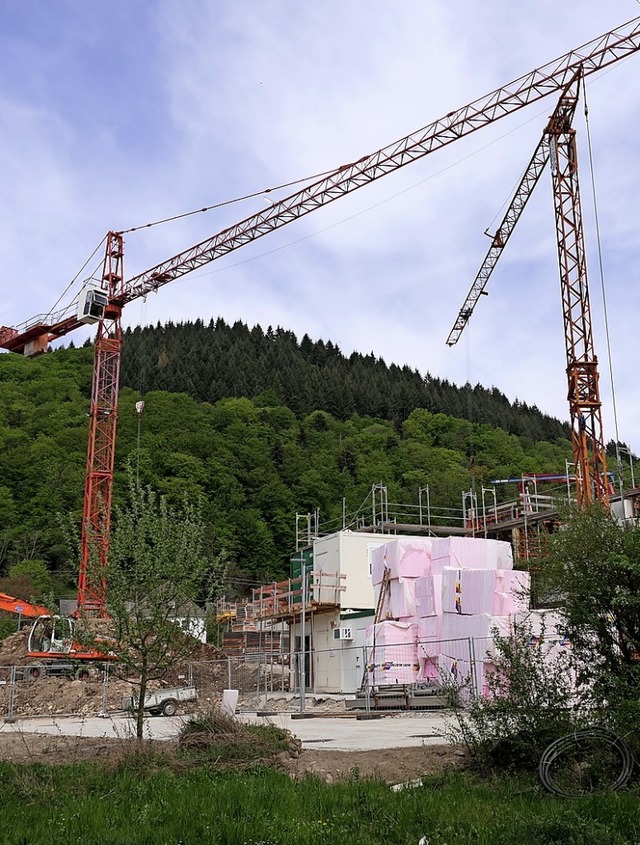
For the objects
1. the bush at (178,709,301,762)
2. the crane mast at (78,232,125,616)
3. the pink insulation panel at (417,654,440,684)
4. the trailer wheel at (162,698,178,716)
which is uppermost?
the crane mast at (78,232,125,616)

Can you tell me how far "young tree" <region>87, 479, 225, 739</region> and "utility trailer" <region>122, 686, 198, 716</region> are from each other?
12619 mm

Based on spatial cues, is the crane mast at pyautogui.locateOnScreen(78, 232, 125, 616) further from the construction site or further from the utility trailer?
the utility trailer

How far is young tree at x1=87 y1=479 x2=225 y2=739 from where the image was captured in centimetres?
1341

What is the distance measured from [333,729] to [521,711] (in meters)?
10.3

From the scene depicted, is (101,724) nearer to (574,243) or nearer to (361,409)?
(574,243)

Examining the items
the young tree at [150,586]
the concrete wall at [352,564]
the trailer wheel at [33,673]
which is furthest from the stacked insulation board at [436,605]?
the trailer wheel at [33,673]

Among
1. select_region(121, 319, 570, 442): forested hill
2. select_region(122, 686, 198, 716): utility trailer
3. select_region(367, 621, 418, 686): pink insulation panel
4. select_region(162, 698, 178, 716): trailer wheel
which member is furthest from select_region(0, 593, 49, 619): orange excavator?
select_region(121, 319, 570, 442): forested hill

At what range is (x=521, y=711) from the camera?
1080cm

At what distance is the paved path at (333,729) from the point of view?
15.4 m

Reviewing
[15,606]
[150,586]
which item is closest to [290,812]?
[150,586]

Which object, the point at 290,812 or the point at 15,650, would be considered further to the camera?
the point at 15,650

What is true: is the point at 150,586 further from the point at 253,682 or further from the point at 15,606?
the point at 15,606

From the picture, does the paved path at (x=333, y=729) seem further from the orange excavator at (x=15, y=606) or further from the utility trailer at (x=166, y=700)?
the orange excavator at (x=15, y=606)

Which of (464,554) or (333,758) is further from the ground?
(464,554)
